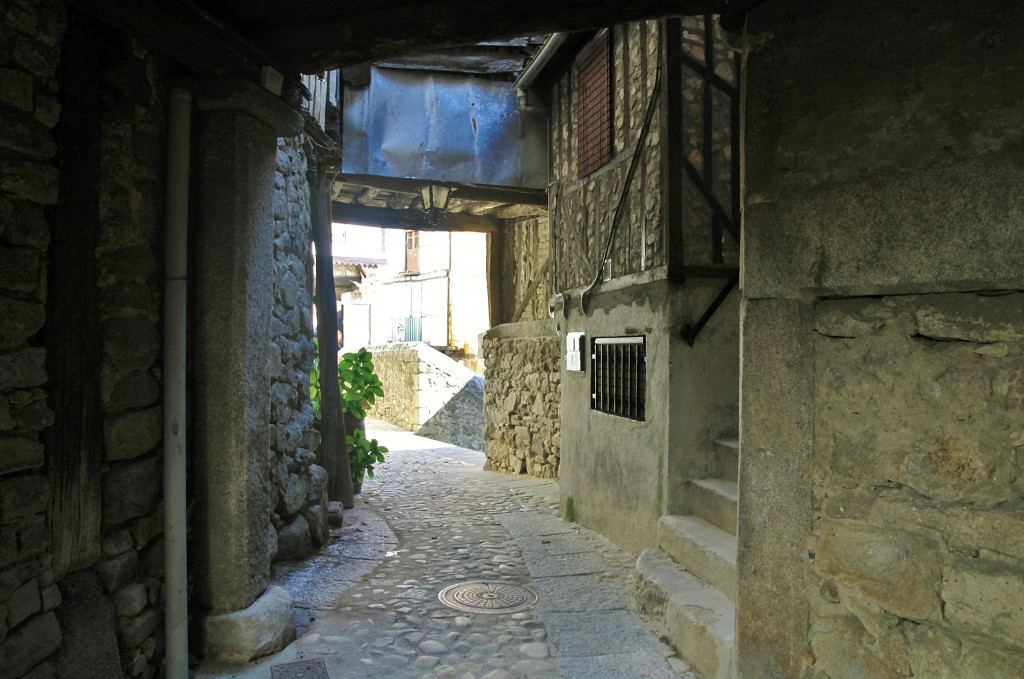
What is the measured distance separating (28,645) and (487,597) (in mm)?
2385

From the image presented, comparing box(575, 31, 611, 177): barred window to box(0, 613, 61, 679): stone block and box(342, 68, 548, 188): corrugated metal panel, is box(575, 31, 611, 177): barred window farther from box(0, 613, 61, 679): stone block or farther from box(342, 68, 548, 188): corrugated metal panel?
box(0, 613, 61, 679): stone block

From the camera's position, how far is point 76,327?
2.38 m

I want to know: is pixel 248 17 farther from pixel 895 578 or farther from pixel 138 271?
pixel 895 578

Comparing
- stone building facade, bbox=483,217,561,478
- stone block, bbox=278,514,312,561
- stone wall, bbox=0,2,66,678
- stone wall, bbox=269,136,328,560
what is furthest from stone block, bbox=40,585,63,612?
stone building facade, bbox=483,217,561,478

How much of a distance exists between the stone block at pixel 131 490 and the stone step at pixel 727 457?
334cm

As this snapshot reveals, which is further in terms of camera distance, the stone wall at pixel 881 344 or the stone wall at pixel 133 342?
the stone wall at pixel 133 342

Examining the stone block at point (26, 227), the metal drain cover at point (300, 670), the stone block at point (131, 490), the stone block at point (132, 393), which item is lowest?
the metal drain cover at point (300, 670)

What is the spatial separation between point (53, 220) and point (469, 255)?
20.6 meters

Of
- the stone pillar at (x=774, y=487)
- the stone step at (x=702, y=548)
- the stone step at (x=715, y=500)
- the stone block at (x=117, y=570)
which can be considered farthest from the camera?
the stone step at (x=715, y=500)

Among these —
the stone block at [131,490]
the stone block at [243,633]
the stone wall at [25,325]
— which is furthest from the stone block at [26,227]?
the stone block at [243,633]

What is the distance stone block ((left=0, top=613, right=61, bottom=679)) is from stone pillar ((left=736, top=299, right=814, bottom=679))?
2.38m

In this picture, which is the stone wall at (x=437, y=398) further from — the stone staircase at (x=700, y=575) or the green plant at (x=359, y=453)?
the stone staircase at (x=700, y=575)

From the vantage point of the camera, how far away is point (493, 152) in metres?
7.50

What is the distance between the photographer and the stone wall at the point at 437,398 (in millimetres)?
15398
